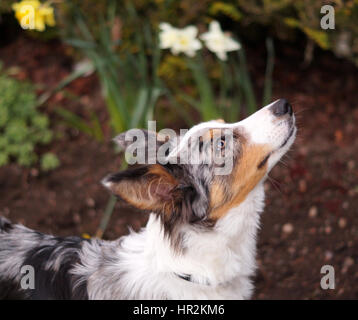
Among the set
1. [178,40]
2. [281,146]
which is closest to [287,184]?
[178,40]

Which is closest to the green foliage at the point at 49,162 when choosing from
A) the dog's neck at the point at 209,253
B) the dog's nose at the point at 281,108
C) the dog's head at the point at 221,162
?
the dog's neck at the point at 209,253

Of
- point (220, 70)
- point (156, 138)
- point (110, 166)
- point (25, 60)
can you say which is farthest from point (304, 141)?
point (25, 60)

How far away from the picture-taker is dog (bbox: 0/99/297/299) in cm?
238

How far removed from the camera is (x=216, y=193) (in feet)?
7.99

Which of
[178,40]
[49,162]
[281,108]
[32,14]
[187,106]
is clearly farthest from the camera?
[187,106]

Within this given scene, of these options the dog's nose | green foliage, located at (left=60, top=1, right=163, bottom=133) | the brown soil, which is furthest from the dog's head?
green foliage, located at (left=60, top=1, right=163, bottom=133)

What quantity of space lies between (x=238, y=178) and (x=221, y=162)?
0.12 m

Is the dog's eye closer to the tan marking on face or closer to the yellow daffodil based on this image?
the tan marking on face

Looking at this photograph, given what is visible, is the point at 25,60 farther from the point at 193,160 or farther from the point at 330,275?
the point at 330,275

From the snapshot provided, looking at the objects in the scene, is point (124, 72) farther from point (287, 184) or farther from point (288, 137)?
point (288, 137)

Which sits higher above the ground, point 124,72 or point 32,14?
point 32,14

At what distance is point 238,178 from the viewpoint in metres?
2.44

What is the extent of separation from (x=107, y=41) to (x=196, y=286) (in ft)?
7.37

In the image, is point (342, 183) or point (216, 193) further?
point (342, 183)
